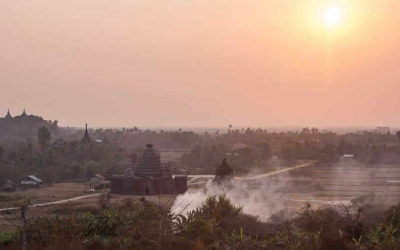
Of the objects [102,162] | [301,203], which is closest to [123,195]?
[301,203]

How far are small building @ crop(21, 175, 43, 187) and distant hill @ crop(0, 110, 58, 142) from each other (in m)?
71.6

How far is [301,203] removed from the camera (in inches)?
1834

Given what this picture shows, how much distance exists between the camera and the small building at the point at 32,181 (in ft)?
187

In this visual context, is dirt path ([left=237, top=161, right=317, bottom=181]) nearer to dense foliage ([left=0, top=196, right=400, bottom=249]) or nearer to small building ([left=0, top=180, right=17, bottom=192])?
small building ([left=0, top=180, right=17, bottom=192])

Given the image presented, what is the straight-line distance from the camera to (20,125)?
136625 mm

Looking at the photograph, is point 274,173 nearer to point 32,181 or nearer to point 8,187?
point 32,181

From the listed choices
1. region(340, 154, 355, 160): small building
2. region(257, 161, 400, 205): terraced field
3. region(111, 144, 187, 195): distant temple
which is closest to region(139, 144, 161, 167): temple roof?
region(111, 144, 187, 195): distant temple

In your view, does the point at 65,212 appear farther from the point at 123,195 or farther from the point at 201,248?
the point at 201,248

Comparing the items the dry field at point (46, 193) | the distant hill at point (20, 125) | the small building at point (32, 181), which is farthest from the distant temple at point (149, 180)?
the distant hill at point (20, 125)

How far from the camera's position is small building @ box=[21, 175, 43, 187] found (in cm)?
5709

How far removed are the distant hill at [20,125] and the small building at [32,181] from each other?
235 feet

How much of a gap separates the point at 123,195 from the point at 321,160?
40195 mm

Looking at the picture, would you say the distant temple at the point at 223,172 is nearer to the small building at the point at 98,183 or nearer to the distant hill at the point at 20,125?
the small building at the point at 98,183

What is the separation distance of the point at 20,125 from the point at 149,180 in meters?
93.5
